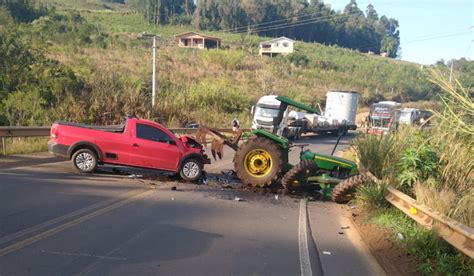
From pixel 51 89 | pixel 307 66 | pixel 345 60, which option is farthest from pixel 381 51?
pixel 51 89

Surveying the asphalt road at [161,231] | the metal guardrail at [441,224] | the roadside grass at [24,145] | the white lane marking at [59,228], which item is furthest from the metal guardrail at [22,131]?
the metal guardrail at [441,224]

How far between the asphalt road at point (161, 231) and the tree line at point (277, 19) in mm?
109751

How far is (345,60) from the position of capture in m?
107

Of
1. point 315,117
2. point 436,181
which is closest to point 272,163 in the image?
point 436,181

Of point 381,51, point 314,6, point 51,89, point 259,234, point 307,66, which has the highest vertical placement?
point 314,6

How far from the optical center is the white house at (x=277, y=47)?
103 m

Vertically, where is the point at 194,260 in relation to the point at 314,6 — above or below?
below

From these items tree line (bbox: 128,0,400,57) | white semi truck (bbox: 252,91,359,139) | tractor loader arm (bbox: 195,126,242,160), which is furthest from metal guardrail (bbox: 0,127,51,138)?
tree line (bbox: 128,0,400,57)

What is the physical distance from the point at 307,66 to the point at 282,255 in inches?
3378

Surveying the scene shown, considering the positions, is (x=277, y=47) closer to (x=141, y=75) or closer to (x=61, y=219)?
(x=141, y=75)

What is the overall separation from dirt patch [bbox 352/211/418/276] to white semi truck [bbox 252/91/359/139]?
19734 mm

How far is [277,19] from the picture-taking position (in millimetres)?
139875

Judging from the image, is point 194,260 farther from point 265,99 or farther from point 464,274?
point 265,99

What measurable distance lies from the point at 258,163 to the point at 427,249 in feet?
19.7
